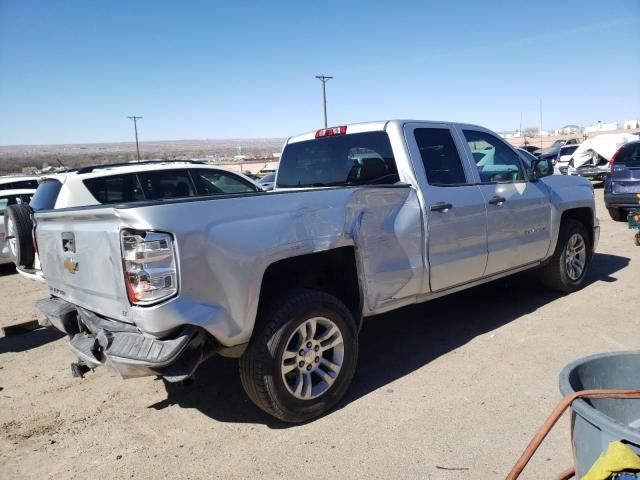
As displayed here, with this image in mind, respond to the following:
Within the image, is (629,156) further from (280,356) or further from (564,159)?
(564,159)

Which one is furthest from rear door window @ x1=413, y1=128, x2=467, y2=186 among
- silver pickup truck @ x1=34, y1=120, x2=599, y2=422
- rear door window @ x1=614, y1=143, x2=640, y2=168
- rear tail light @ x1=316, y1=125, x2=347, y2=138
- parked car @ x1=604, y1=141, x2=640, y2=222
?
rear door window @ x1=614, y1=143, x2=640, y2=168

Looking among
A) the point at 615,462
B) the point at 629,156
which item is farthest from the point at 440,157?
the point at 629,156

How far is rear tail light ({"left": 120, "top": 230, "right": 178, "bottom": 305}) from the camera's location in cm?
278

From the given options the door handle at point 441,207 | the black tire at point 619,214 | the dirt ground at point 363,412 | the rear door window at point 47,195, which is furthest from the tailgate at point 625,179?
the rear door window at point 47,195

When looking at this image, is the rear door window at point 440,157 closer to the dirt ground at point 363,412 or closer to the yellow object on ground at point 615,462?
the dirt ground at point 363,412

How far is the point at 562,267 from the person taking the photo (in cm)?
591

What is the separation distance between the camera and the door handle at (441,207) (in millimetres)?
4227

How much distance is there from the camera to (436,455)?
9.82ft

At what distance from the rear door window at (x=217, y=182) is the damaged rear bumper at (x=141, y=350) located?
4.84 metres

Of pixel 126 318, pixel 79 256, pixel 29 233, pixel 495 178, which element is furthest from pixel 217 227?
pixel 495 178

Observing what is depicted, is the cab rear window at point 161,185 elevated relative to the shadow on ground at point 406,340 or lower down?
elevated

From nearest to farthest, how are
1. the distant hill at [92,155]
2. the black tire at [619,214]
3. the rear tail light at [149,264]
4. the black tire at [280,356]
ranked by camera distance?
the rear tail light at [149,264] < the black tire at [280,356] < the black tire at [619,214] < the distant hill at [92,155]

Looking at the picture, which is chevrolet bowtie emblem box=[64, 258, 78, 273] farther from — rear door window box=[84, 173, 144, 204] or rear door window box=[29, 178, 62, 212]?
rear door window box=[84, 173, 144, 204]

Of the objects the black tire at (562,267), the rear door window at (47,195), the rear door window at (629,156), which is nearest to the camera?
the black tire at (562,267)
